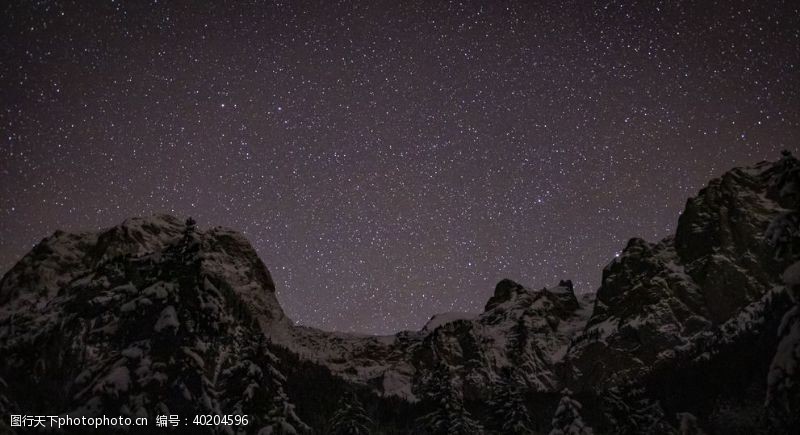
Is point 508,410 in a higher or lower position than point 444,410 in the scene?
lower

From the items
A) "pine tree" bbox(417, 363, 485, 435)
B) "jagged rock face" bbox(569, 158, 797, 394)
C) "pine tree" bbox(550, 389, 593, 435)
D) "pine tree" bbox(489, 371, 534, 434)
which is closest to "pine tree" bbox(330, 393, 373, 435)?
"pine tree" bbox(417, 363, 485, 435)

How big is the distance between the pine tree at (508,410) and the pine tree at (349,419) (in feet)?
28.1

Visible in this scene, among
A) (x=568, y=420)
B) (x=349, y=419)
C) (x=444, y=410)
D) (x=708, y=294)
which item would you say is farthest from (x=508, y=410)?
(x=708, y=294)

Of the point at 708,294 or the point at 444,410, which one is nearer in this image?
the point at 444,410

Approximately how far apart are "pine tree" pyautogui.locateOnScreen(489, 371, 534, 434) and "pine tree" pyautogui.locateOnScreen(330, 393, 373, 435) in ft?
28.1

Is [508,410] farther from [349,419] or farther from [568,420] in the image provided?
[349,419]

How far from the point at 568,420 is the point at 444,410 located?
22.3ft

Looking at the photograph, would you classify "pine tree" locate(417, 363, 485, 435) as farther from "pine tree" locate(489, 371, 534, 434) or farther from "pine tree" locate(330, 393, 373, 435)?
"pine tree" locate(330, 393, 373, 435)

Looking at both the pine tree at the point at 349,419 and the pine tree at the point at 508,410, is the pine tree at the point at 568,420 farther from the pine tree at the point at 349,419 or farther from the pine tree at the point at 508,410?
the pine tree at the point at 349,419

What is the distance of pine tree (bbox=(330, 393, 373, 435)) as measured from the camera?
112ft

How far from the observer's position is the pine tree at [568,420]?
1134 inches

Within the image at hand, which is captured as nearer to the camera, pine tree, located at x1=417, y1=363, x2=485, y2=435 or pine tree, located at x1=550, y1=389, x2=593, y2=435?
pine tree, located at x1=417, y1=363, x2=485, y2=435

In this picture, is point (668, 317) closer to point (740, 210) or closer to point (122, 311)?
point (740, 210)

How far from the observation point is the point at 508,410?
97.0ft
